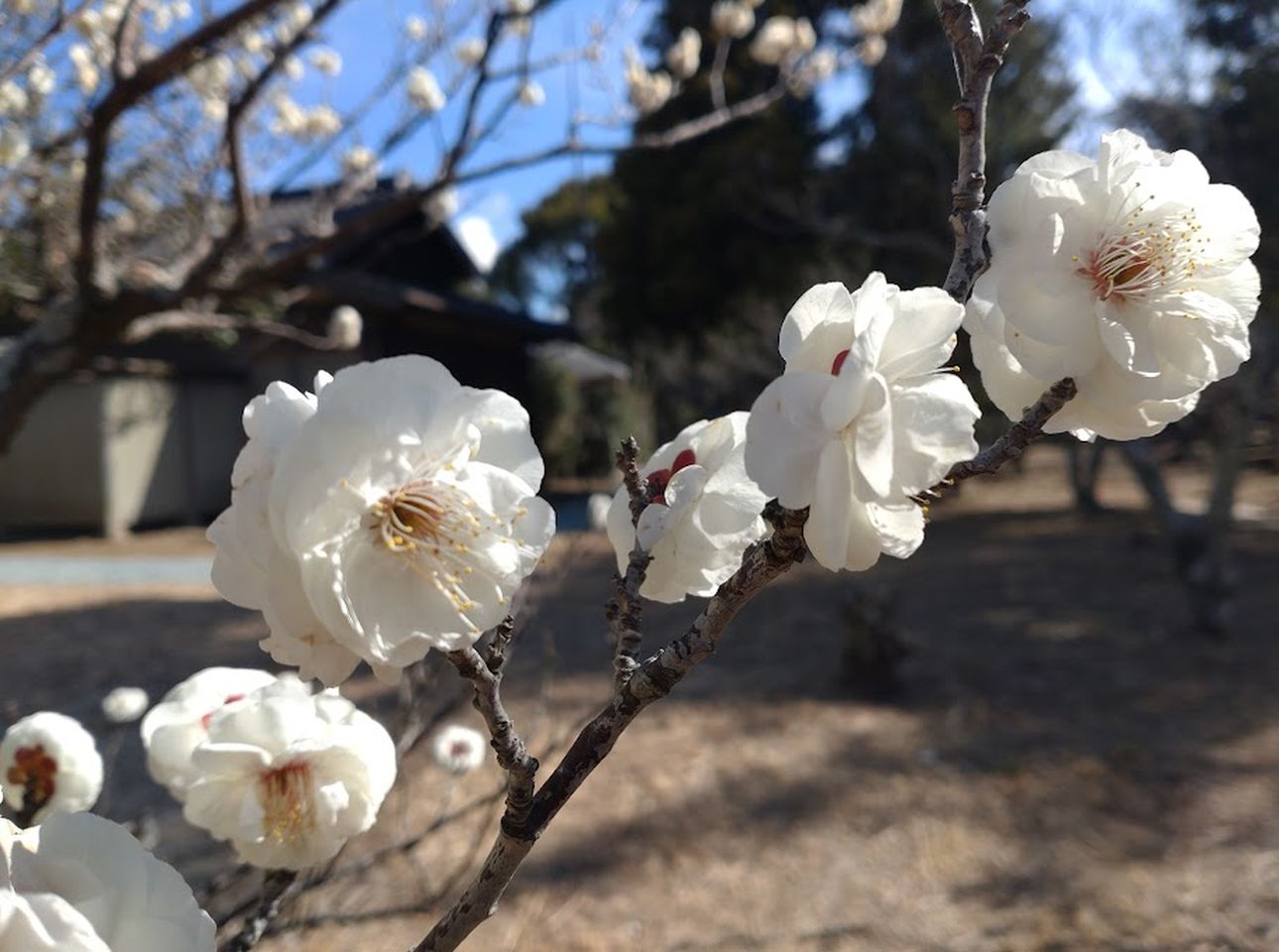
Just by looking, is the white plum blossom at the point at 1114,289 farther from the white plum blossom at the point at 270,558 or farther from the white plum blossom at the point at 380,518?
the white plum blossom at the point at 270,558

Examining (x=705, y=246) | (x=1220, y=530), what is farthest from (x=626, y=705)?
(x=705, y=246)

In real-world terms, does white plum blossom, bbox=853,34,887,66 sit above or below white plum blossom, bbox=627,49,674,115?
above

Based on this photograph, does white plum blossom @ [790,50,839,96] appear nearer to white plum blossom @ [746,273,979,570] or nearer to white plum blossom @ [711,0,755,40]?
white plum blossom @ [711,0,755,40]

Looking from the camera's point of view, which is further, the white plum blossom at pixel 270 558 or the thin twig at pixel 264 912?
the thin twig at pixel 264 912

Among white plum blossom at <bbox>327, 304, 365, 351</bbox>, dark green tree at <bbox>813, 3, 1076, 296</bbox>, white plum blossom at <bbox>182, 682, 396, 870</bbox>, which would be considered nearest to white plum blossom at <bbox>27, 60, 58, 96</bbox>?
white plum blossom at <bbox>327, 304, 365, 351</bbox>

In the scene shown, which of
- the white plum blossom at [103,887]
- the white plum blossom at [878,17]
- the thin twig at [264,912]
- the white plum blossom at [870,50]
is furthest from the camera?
the white plum blossom at [870,50]

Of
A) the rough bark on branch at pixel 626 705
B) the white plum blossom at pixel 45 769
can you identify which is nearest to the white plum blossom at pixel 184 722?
the white plum blossom at pixel 45 769
